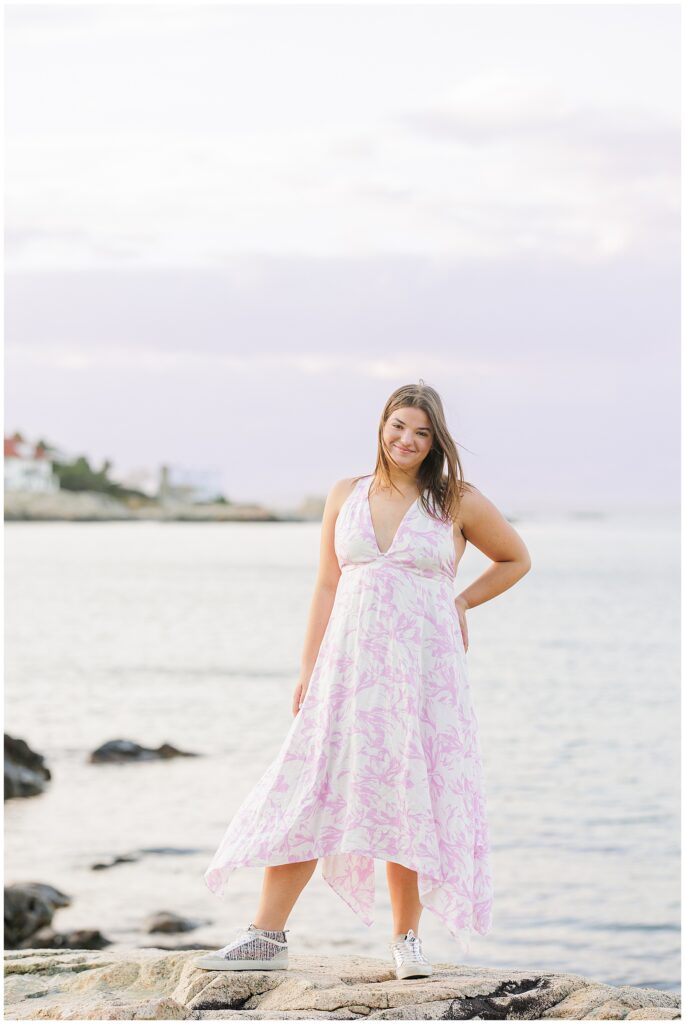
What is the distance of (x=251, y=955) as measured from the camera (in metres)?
3.99

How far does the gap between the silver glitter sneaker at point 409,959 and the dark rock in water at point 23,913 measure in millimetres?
4816

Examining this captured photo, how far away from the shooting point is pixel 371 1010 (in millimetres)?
3646

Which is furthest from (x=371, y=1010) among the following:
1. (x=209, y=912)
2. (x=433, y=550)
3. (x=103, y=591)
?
(x=103, y=591)

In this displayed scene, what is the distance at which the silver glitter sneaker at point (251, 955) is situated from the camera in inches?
156

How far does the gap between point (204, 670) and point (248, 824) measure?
28009 mm

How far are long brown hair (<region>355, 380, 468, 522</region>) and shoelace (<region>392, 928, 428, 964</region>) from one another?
1.33 m

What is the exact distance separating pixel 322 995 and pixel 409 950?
40 cm

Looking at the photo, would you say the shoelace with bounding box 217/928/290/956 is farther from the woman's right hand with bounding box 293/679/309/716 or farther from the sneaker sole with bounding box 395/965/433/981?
the woman's right hand with bounding box 293/679/309/716

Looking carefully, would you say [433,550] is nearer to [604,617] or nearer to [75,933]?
[75,933]

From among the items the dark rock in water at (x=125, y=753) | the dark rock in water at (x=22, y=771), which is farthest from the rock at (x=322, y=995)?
the dark rock in water at (x=125, y=753)

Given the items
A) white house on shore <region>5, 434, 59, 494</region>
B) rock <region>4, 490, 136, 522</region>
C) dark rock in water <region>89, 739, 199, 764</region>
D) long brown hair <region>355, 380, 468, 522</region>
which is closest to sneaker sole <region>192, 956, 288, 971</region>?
long brown hair <region>355, 380, 468, 522</region>

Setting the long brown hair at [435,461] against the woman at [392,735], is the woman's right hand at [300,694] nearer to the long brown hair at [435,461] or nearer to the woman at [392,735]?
the woman at [392,735]

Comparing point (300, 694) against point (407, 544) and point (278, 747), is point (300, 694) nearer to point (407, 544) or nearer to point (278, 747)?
point (407, 544)

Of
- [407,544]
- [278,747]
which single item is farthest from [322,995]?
[278,747]
